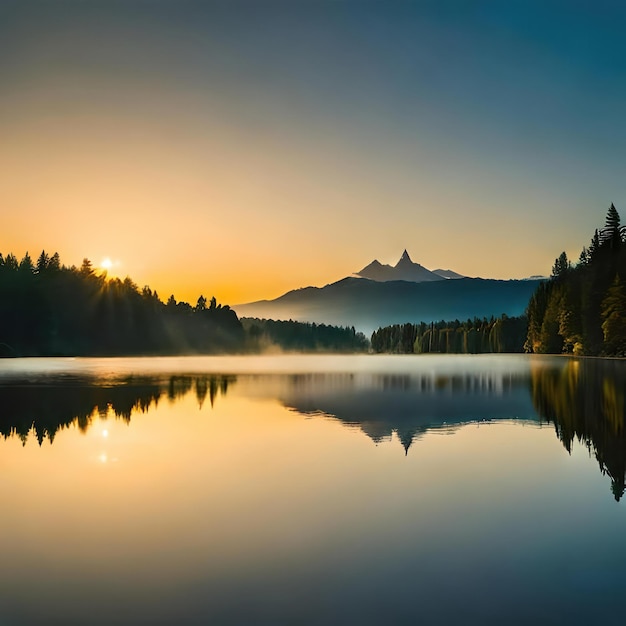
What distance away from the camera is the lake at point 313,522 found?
701 centimetres

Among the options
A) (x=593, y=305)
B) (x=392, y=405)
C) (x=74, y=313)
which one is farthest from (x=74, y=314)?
(x=392, y=405)

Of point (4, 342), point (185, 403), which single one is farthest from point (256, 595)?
point (4, 342)

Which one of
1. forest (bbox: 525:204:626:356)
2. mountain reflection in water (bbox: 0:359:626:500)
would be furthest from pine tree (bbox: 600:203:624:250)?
mountain reflection in water (bbox: 0:359:626:500)

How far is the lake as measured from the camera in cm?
701

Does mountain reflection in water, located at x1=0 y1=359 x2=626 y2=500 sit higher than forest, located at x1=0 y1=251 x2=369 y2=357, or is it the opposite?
forest, located at x1=0 y1=251 x2=369 y2=357

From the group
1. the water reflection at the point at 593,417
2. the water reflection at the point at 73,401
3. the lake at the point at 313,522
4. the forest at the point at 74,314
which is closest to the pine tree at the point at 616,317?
the water reflection at the point at 593,417

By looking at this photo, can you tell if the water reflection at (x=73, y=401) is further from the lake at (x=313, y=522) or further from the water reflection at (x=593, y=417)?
the water reflection at (x=593, y=417)

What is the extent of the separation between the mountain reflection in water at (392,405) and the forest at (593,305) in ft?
148

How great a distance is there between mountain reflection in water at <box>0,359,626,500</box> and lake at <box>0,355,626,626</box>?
261mm

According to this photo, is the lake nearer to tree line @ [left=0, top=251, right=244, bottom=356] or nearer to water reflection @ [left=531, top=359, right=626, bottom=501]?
water reflection @ [left=531, top=359, right=626, bottom=501]

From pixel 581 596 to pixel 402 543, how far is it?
252cm

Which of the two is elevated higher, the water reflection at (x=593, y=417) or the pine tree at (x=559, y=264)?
the pine tree at (x=559, y=264)

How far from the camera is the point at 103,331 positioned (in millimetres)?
142000

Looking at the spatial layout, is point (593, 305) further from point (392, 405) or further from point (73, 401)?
point (73, 401)
